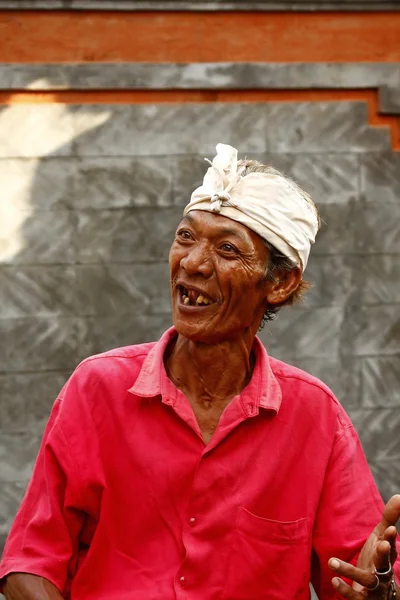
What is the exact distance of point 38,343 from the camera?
6215 millimetres

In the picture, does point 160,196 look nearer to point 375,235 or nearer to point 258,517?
point 375,235

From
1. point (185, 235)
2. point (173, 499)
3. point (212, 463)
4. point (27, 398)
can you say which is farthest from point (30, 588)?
point (27, 398)

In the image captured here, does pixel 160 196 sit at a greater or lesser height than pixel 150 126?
lesser

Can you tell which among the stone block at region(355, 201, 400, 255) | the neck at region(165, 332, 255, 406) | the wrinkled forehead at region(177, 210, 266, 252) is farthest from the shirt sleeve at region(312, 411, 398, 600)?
the stone block at region(355, 201, 400, 255)

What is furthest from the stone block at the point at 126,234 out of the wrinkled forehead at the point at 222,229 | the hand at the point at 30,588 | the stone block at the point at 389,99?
the hand at the point at 30,588

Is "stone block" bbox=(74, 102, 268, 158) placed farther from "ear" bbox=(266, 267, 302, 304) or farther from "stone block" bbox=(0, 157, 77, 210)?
"ear" bbox=(266, 267, 302, 304)

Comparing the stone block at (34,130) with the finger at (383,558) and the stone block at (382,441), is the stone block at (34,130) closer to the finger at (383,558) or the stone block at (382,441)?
the stone block at (382,441)

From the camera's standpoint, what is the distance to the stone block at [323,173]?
6340mm

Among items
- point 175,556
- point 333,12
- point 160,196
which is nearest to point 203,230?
point 175,556

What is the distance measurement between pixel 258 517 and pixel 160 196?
350 cm

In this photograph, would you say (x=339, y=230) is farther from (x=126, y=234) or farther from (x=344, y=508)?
(x=344, y=508)

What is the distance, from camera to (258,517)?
2.97m

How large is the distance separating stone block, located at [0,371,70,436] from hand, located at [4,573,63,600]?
133 inches

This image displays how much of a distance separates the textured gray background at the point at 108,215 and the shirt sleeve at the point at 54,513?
10.7ft
